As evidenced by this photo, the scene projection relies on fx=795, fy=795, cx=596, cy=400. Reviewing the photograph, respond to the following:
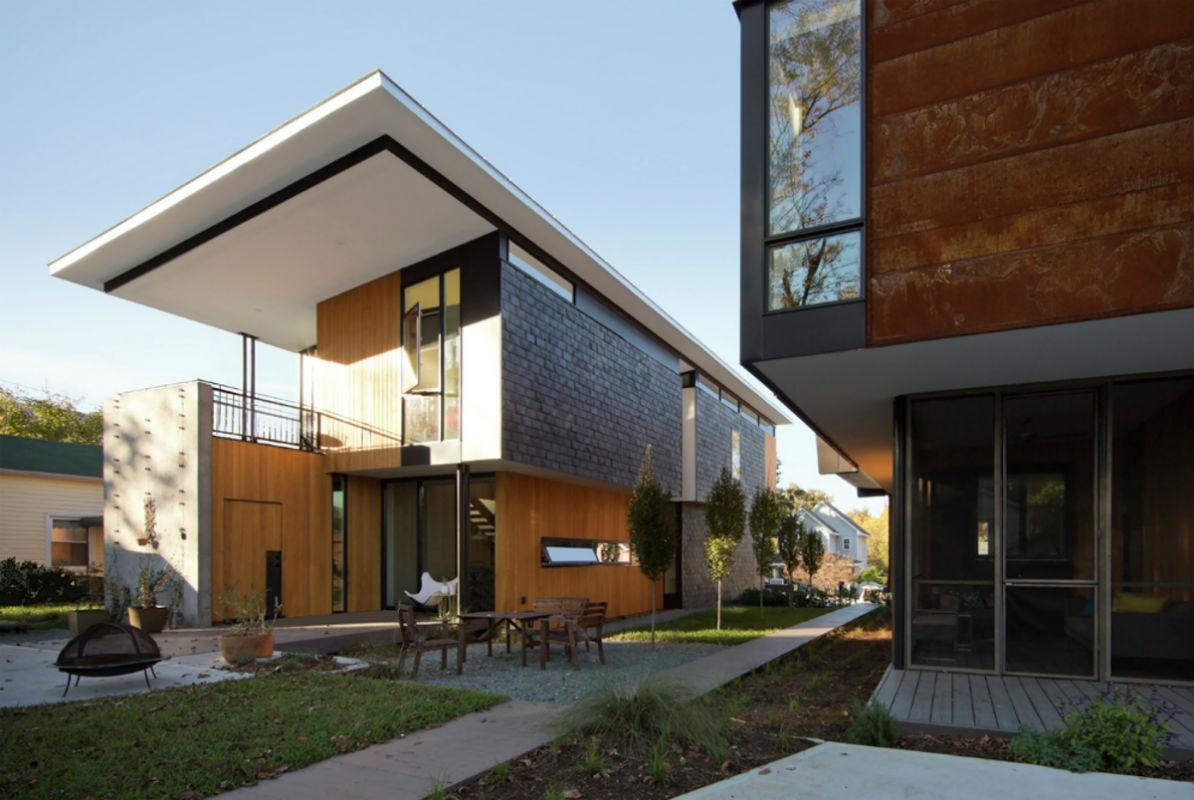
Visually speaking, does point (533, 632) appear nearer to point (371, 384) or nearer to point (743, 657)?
point (743, 657)

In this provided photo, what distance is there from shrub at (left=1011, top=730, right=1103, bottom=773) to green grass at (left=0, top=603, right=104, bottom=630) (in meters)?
14.1

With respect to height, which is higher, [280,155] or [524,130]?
[524,130]

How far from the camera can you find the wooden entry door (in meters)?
13.5

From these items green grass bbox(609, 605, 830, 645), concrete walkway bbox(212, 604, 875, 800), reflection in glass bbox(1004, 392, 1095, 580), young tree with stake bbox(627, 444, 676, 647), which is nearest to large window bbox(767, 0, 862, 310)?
reflection in glass bbox(1004, 392, 1095, 580)

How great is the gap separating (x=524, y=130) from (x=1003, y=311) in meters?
11.7

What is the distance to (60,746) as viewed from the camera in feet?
19.5

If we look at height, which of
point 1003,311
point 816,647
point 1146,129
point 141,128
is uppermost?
point 141,128

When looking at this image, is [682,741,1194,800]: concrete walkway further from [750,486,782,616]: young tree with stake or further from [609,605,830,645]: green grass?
[750,486,782,616]: young tree with stake

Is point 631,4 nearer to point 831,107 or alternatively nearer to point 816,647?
point 831,107

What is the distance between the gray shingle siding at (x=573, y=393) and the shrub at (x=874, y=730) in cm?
857

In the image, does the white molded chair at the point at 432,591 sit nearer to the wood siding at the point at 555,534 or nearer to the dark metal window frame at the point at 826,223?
the wood siding at the point at 555,534

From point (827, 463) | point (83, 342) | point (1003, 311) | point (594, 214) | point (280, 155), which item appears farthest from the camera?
point (83, 342)

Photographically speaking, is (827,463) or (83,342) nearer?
(827,463)

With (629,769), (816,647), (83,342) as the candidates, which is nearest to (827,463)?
(816,647)
